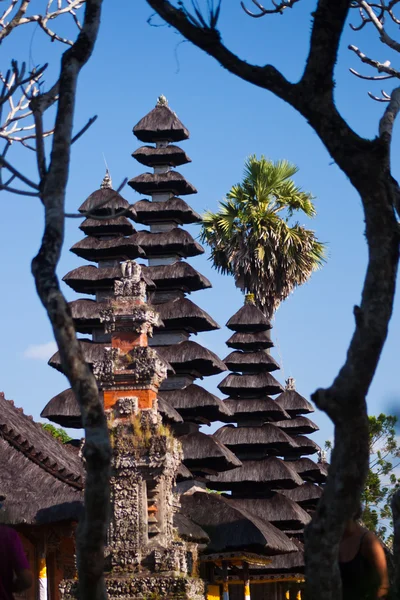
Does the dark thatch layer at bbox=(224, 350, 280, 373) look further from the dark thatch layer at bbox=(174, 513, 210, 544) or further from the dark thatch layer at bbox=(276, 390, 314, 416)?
the dark thatch layer at bbox=(174, 513, 210, 544)

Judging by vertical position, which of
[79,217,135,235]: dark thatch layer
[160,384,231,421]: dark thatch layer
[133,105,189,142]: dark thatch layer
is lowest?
[160,384,231,421]: dark thatch layer

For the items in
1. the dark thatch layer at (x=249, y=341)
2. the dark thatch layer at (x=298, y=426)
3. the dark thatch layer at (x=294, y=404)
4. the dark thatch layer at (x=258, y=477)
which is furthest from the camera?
the dark thatch layer at (x=294, y=404)

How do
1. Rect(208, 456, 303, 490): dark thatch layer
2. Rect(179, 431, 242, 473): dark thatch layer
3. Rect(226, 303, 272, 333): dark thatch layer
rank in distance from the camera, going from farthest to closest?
Rect(226, 303, 272, 333): dark thatch layer, Rect(208, 456, 303, 490): dark thatch layer, Rect(179, 431, 242, 473): dark thatch layer

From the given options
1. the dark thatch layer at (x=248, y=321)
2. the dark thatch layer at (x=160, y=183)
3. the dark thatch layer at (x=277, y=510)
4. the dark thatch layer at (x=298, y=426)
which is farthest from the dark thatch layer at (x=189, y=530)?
the dark thatch layer at (x=298, y=426)

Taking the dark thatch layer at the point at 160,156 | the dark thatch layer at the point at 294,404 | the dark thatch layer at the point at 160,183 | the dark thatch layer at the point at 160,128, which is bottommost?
the dark thatch layer at the point at 294,404

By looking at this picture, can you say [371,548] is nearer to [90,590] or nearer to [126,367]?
[90,590]

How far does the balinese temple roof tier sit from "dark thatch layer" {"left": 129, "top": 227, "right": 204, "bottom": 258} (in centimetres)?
341

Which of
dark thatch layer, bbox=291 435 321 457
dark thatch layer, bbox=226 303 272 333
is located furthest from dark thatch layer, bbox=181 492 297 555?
dark thatch layer, bbox=291 435 321 457

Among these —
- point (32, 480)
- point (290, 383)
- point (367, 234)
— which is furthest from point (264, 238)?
point (367, 234)

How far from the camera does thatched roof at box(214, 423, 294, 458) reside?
3922 cm

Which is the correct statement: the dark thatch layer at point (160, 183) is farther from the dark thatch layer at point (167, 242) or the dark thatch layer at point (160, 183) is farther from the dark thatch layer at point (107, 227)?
the dark thatch layer at point (107, 227)

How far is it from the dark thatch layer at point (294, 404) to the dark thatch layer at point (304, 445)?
103cm

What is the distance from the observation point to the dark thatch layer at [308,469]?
151 feet

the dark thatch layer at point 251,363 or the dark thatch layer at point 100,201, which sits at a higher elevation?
the dark thatch layer at point 100,201
